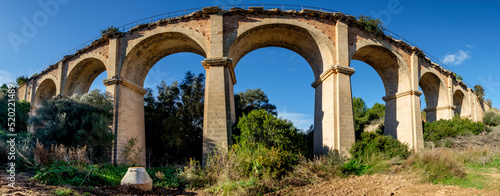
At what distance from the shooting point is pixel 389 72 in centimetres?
1571

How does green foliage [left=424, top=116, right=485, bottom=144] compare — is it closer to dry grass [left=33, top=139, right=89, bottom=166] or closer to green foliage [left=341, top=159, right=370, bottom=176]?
green foliage [left=341, top=159, right=370, bottom=176]

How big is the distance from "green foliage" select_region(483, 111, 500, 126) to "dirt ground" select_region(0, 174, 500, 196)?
20351 mm

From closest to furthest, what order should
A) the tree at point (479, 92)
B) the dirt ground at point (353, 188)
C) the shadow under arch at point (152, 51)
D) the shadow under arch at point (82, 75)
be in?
the dirt ground at point (353, 188) → the shadow under arch at point (152, 51) → the shadow under arch at point (82, 75) → the tree at point (479, 92)

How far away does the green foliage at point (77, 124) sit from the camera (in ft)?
35.1

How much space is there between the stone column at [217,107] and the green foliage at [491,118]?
2288 centimetres

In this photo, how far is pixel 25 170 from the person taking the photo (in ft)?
24.9

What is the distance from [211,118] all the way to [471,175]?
9084 mm

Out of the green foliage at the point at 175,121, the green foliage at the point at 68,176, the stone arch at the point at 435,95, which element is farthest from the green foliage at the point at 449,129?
the green foliage at the point at 68,176

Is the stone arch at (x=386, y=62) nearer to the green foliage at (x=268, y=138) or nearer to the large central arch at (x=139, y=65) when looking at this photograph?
the green foliage at (x=268, y=138)

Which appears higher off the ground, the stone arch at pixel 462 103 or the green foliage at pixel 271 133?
the stone arch at pixel 462 103

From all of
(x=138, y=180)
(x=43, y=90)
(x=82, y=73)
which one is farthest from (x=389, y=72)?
(x=43, y=90)

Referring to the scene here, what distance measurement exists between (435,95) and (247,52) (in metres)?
14.2

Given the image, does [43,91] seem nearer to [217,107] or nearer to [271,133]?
[217,107]

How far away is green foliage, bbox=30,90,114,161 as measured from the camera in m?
10.7
